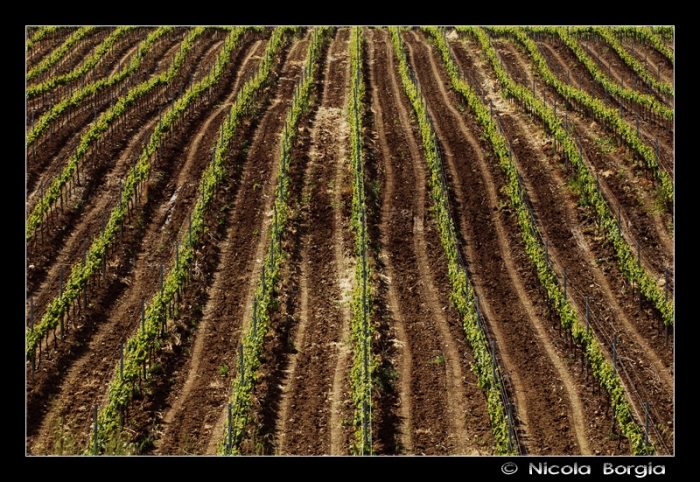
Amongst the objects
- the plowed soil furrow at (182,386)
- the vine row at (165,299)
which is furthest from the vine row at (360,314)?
the vine row at (165,299)

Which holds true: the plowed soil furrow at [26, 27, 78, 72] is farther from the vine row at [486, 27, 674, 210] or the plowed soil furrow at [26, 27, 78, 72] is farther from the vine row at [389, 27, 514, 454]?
the vine row at [486, 27, 674, 210]

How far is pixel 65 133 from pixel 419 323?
74.4 ft

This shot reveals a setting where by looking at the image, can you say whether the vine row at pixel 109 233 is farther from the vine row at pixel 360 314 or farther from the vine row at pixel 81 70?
the vine row at pixel 360 314

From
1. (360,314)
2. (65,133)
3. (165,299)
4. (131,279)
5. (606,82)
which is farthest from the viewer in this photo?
(606,82)

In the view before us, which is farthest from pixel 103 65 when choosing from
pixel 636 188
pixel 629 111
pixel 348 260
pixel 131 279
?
pixel 636 188

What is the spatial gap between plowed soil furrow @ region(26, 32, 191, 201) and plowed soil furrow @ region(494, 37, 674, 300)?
23043 millimetres

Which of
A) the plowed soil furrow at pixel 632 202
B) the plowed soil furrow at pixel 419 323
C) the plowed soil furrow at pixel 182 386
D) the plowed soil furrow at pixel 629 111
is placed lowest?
the plowed soil furrow at pixel 182 386

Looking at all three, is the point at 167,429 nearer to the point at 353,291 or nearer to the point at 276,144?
the point at 353,291

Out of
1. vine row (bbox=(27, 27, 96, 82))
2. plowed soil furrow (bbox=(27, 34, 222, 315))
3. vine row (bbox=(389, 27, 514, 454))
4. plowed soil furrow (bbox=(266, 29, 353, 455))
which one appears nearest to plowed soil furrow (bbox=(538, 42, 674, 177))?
vine row (bbox=(389, 27, 514, 454))

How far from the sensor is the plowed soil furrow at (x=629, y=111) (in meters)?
37.8

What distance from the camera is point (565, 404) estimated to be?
2291 centimetres

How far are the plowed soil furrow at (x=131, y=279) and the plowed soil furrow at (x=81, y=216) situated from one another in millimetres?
1494

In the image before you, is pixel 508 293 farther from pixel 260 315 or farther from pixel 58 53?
pixel 58 53

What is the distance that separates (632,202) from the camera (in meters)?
33.6
